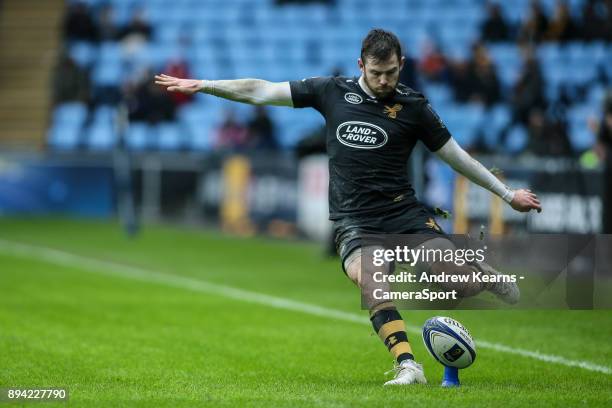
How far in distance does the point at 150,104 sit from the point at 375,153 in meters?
22.1

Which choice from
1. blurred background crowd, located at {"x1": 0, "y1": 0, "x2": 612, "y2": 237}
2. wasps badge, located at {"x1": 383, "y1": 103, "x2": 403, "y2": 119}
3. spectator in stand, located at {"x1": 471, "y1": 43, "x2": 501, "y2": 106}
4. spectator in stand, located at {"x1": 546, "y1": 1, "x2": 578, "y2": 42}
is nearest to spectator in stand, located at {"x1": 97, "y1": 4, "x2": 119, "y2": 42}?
blurred background crowd, located at {"x1": 0, "y1": 0, "x2": 612, "y2": 237}

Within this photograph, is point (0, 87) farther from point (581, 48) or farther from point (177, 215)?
point (581, 48)

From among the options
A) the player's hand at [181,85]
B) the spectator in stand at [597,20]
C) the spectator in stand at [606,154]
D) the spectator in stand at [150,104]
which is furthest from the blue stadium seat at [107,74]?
the player's hand at [181,85]

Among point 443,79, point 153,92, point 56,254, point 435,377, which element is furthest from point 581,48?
point 435,377

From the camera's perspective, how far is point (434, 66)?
27.4 metres

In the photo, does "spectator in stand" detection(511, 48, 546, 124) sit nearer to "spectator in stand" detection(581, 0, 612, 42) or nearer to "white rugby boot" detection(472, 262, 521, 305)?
"spectator in stand" detection(581, 0, 612, 42)

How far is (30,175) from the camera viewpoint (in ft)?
88.7

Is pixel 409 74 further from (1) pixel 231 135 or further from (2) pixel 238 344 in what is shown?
(1) pixel 231 135

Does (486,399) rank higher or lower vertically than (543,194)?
higher

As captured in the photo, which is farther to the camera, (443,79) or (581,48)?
(581,48)

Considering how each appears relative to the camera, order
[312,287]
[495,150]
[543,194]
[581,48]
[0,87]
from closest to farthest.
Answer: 1. [312,287]
2. [543,194]
3. [495,150]
4. [581,48]
5. [0,87]

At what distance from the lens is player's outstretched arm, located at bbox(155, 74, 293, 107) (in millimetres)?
7816

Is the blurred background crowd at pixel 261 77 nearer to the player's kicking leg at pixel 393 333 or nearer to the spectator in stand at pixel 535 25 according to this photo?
the spectator in stand at pixel 535 25

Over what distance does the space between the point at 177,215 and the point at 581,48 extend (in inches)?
417
